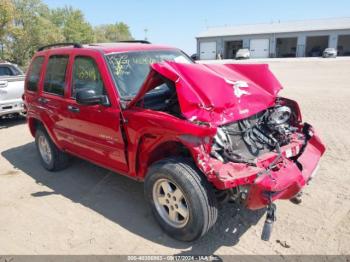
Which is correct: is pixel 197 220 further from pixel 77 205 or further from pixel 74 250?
pixel 77 205

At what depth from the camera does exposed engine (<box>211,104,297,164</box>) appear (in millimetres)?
3408

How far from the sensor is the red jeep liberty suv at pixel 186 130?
3.25 m

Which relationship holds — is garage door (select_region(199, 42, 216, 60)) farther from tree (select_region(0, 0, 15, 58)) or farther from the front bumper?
the front bumper

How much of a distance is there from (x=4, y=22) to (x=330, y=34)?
45167mm

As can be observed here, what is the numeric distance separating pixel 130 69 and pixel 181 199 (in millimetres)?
1848

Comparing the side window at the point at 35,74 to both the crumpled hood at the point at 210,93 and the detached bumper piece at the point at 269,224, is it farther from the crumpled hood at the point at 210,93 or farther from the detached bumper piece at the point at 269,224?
the detached bumper piece at the point at 269,224

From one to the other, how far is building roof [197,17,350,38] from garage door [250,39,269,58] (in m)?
1.43

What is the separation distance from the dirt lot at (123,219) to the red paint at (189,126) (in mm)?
528

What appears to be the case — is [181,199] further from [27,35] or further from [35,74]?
[27,35]

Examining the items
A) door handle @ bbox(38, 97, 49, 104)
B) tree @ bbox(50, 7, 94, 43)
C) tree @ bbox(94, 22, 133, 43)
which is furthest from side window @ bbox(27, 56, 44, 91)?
tree @ bbox(94, 22, 133, 43)

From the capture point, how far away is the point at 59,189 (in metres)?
5.14

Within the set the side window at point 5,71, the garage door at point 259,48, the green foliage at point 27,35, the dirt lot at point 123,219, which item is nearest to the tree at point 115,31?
the garage door at point 259,48

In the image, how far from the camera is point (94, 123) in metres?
4.35

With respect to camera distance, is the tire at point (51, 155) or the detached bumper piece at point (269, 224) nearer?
the detached bumper piece at point (269, 224)
